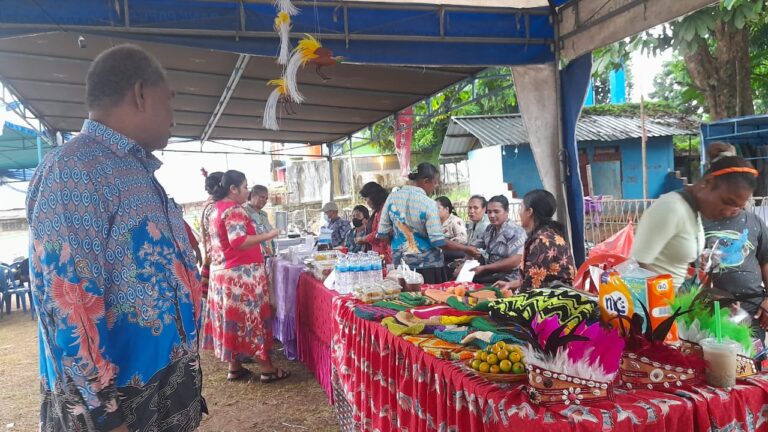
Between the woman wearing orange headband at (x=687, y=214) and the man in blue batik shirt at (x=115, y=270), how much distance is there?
189 centimetres

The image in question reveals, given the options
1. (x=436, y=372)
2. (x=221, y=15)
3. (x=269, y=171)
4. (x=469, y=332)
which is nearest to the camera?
(x=436, y=372)

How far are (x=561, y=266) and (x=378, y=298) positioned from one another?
1.08 metres

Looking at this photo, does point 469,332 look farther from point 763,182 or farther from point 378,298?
point 763,182

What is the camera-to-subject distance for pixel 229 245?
3.79m

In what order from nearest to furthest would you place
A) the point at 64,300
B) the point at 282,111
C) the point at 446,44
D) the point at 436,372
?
the point at 64,300 < the point at 436,372 < the point at 446,44 < the point at 282,111

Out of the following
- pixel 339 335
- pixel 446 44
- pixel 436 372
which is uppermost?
pixel 446 44

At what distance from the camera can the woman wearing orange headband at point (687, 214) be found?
1.94 metres

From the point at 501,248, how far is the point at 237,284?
2238 millimetres

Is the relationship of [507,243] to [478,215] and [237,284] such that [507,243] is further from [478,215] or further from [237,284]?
[237,284]

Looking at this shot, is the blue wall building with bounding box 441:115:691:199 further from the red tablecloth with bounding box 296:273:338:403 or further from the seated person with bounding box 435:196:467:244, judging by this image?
the red tablecloth with bounding box 296:273:338:403

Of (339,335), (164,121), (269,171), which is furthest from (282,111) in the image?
(269,171)

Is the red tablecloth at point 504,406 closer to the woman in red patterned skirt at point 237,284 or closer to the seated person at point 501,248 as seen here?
the seated person at point 501,248

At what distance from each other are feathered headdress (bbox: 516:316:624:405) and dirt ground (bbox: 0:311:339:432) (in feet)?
7.65

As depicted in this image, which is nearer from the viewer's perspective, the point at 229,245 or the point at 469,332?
the point at 469,332
